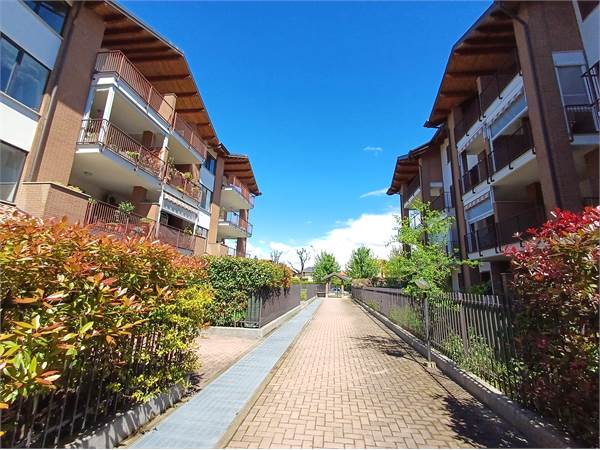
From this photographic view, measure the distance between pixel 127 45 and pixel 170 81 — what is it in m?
2.90

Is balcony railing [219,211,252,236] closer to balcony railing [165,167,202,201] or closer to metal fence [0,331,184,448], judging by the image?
balcony railing [165,167,202,201]

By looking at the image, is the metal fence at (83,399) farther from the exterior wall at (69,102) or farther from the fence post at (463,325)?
the exterior wall at (69,102)

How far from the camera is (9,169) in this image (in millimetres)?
9555

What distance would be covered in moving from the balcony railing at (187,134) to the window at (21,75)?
758cm

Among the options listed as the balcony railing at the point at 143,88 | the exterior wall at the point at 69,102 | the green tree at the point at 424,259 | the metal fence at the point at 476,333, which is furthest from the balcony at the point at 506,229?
the balcony railing at the point at 143,88

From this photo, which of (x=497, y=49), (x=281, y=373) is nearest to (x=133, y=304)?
(x=281, y=373)

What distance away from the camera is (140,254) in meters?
3.94

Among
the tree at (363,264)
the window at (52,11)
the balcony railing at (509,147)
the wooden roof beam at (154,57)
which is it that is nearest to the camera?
the window at (52,11)

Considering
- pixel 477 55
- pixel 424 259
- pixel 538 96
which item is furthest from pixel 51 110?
pixel 477 55

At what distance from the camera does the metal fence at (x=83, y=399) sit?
276 cm

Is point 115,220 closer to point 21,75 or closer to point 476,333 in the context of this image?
point 21,75

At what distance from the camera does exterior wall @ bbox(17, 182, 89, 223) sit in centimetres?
920

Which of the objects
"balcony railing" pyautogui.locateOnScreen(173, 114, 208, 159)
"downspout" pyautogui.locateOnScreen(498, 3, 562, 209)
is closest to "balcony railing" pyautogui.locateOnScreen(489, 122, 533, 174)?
"downspout" pyautogui.locateOnScreen(498, 3, 562, 209)

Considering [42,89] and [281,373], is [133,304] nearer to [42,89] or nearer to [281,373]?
[281,373]
